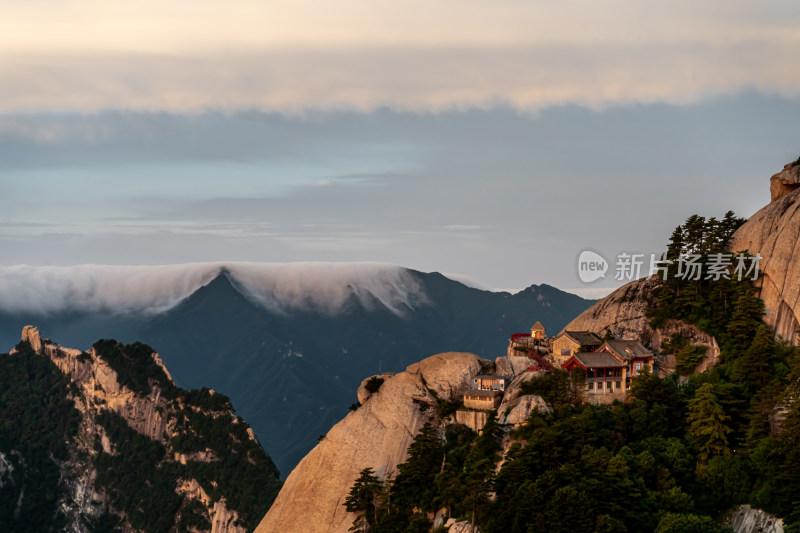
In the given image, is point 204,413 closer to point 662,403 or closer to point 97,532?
point 97,532

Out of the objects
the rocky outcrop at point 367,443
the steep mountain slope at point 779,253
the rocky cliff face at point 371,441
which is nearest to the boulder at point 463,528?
the rocky cliff face at point 371,441

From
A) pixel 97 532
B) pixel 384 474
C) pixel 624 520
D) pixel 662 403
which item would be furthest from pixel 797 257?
pixel 97 532

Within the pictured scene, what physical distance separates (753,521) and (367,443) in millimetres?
33334

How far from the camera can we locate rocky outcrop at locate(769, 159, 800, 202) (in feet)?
326

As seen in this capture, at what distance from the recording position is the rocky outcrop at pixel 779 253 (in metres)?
88.9

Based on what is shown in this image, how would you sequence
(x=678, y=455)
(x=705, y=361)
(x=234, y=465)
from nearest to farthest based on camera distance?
(x=678, y=455), (x=705, y=361), (x=234, y=465)

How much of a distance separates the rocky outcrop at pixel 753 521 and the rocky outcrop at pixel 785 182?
34.5 metres

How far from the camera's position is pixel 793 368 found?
8119 cm

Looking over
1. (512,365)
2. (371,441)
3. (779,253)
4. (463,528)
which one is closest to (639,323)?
(512,365)

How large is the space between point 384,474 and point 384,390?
8785 mm

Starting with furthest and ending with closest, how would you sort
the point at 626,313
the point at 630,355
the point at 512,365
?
the point at 626,313 < the point at 512,365 < the point at 630,355

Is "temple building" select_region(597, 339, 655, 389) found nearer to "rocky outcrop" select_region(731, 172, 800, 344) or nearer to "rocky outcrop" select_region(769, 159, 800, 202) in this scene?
"rocky outcrop" select_region(731, 172, 800, 344)

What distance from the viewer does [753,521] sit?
241 feet

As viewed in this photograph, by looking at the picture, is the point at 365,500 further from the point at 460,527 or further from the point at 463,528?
the point at 463,528
